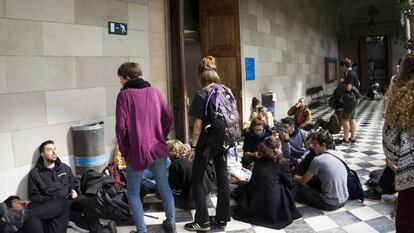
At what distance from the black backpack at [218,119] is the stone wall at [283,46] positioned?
14.9 ft

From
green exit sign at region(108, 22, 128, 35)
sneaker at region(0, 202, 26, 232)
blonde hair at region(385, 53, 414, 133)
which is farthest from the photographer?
green exit sign at region(108, 22, 128, 35)

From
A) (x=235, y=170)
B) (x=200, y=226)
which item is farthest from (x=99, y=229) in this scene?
(x=235, y=170)

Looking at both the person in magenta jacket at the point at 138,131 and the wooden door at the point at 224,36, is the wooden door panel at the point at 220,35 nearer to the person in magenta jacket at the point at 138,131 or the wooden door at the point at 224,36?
the wooden door at the point at 224,36

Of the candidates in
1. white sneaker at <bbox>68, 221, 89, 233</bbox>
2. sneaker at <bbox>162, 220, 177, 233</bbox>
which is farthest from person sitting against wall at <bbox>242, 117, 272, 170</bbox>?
white sneaker at <bbox>68, 221, 89, 233</bbox>

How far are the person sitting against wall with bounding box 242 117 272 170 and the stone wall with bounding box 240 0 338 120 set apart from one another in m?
2.96

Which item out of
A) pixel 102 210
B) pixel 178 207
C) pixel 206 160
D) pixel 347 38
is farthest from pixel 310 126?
pixel 347 38

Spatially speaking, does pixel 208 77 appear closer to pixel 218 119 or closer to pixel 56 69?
pixel 218 119

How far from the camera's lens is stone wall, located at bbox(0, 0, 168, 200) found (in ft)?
11.9

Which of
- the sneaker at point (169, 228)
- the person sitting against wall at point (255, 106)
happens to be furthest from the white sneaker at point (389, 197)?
the sneaker at point (169, 228)

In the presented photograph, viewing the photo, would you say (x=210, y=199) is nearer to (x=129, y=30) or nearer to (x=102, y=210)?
(x=102, y=210)

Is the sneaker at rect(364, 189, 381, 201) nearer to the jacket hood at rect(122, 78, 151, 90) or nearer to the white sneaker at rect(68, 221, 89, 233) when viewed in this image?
the jacket hood at rect(122, 78, 151, 90)

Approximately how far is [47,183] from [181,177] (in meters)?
1.24

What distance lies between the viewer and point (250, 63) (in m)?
8.10

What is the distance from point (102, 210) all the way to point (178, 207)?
0.89 meters
